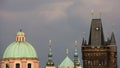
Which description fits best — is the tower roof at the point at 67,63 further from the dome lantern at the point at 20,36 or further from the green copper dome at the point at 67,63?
the dome lantern at the point at 20,36

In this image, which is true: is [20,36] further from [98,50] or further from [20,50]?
[98,50]

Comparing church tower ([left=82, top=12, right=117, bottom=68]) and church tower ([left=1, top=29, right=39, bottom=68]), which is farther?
church tower ([left=82, top=12, right=117, bottom=68])

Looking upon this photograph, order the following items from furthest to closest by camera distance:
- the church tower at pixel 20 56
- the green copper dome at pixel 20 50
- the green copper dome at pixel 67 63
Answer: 1. the green copper dome at pixel 67 63
2. the green copper dome at pixel 20 50
3. the church tower at pixel 20 56

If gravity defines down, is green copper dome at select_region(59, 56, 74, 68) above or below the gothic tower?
below

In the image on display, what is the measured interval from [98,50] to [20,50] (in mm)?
19440

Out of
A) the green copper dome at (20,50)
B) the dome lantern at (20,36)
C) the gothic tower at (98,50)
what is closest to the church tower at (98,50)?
the gothic tower at (98,50)

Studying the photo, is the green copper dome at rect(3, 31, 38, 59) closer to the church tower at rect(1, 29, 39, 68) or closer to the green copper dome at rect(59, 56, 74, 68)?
the church tower at rect(1, 29, 39, 68)

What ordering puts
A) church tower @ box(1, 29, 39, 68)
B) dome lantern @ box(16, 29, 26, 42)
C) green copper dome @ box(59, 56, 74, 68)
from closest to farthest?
church tower @ box(1, 29, 39, 68)
dome lantern @ box(16, 29, 26, 42)
green copper dome @ box(59, 56, 74, 68)

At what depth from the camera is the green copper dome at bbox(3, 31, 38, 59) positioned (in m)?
118

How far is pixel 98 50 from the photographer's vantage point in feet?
412

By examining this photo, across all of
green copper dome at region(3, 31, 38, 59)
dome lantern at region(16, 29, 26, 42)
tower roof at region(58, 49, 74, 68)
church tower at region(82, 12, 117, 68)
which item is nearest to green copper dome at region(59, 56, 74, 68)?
tower roof at region(58, 49, 74, 68)

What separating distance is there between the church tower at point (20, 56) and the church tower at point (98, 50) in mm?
14465

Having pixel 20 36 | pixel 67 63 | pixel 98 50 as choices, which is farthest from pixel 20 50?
Answer: pixel 98 50

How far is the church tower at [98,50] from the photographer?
125 metres
